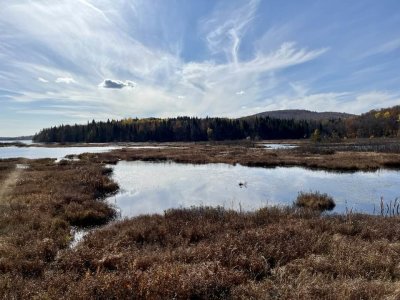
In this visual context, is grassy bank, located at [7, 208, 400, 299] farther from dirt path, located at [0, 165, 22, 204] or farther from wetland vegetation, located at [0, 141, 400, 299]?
dirt path, located at [0, 165, 22, 204]

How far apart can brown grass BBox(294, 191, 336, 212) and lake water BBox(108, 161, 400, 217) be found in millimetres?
514

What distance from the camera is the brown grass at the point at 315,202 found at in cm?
2071

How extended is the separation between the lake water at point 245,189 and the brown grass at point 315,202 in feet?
1.69

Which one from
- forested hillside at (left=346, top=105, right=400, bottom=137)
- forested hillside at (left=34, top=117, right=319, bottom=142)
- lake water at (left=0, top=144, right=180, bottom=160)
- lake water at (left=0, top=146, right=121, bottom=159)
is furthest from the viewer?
forested hillside at (left=34, top=117, right=319, bottom=142)

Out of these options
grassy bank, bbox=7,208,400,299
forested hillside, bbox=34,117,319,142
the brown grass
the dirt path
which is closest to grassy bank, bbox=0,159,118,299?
the dirt path

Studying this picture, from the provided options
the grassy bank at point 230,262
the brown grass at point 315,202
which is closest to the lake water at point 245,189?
the brown grass at point 315,202

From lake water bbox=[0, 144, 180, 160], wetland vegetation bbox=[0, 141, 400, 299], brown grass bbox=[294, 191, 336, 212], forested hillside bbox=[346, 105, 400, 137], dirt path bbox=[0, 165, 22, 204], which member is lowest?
lake water bbox=[0, 144, 180, 160]

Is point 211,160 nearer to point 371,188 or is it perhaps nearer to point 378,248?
point 371,188

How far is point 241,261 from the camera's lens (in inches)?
368

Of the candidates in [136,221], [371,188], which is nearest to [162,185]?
[136,221]

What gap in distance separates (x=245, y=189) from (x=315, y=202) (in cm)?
727

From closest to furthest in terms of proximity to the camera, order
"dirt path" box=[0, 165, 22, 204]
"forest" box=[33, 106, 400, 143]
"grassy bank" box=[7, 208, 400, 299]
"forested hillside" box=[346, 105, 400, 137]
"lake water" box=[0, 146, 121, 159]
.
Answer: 1. "grassy bank" box=[7, 208, 400, 299]
2. "dirt path" box=[0, 165, 22, 204]
3. "lake water" box=[0, 146, 121, 159]
4. "forested hillside" box=[346, 105, 400, 137]
5. "forest" box=[33, 106, 400, 143]

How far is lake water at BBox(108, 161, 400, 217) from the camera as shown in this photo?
Result: 2195cm

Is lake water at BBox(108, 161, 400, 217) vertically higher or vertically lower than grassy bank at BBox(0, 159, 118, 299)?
lower
